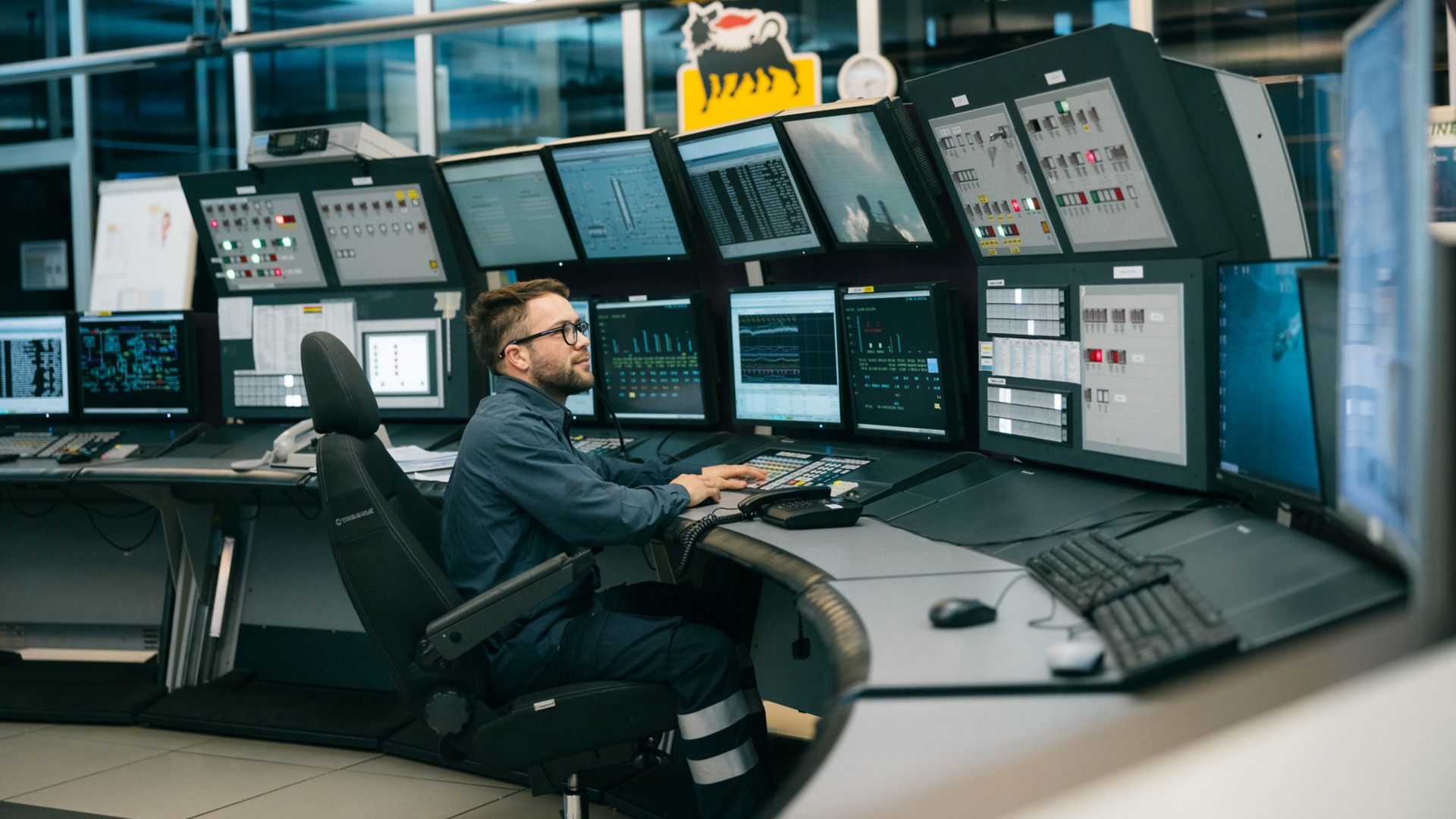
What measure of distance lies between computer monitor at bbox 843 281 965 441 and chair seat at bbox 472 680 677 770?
86 centimetres

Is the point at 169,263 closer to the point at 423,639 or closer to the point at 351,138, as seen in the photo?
the point at 351,138

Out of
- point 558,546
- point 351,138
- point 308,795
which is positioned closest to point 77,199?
point 351,138

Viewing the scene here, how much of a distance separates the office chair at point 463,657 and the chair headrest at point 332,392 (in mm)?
83

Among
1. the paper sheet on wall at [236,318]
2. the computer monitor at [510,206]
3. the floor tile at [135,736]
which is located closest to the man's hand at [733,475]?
the computer monitor at [510,206]

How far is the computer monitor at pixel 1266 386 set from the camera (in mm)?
1480

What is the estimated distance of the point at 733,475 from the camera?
7.91 feet

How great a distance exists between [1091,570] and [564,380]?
120 cm

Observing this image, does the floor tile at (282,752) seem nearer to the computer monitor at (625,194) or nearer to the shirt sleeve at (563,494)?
the shirt sleeve at (563,494)

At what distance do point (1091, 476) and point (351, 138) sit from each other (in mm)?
2327

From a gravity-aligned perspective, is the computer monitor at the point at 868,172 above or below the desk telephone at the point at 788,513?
above

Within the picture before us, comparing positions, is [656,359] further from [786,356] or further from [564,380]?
[564,380]

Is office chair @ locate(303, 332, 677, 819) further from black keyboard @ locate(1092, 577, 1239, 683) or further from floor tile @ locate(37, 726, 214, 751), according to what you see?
floor tile @ locate(37, 726, 214, 751)

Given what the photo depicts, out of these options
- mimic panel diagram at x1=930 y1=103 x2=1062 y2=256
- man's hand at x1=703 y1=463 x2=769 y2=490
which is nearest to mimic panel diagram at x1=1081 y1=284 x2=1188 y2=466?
mimic panel diagram at x1=930 y1=103 x2=1062 y2=256

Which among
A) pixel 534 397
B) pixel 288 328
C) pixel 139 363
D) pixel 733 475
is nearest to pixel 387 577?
pixel 534 397
